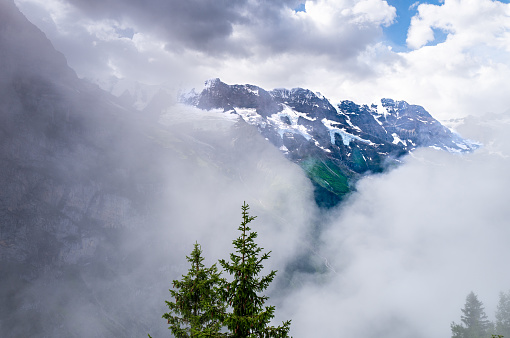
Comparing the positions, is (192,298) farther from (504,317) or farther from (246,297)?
(504,317)

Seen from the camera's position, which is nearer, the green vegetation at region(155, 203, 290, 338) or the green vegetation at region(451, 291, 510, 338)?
the green vegetation at region(155, 203, 290, 338)

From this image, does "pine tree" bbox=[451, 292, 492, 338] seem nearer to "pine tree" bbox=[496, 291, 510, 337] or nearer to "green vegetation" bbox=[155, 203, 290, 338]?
"pine tree" bbox=[496, 291, 510, 337]

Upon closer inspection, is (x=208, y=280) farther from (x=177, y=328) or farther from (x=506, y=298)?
(x=506, y=298)

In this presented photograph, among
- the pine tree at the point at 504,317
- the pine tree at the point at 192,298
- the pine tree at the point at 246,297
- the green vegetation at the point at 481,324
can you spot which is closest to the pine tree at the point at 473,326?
the green vegetation at the point at 481,324

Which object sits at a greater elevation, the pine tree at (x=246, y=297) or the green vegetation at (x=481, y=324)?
the green vegetation at (x=481, y=324)

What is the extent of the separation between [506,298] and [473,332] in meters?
11.4

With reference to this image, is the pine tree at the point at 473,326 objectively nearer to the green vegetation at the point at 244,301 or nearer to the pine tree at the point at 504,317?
the pine tree at the point at 504,317

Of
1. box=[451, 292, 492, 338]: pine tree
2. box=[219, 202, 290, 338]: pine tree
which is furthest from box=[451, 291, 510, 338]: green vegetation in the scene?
box=[219, 202, 290, 338]: pine tree

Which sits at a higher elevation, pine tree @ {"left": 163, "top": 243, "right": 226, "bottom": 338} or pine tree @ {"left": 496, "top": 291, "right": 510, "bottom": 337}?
pine tree @ {"left": 496, "top": 291, "right": 510, "bottom": 337}

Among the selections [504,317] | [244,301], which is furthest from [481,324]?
[244,301]

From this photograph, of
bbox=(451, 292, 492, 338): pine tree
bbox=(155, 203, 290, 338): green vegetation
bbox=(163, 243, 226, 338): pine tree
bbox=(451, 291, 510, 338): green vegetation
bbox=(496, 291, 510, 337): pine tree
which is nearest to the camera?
bbox=(155, 203, 290, 338): green vegetation

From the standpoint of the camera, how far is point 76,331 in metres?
195

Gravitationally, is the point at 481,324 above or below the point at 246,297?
above

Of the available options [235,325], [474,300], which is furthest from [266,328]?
[474,300]
